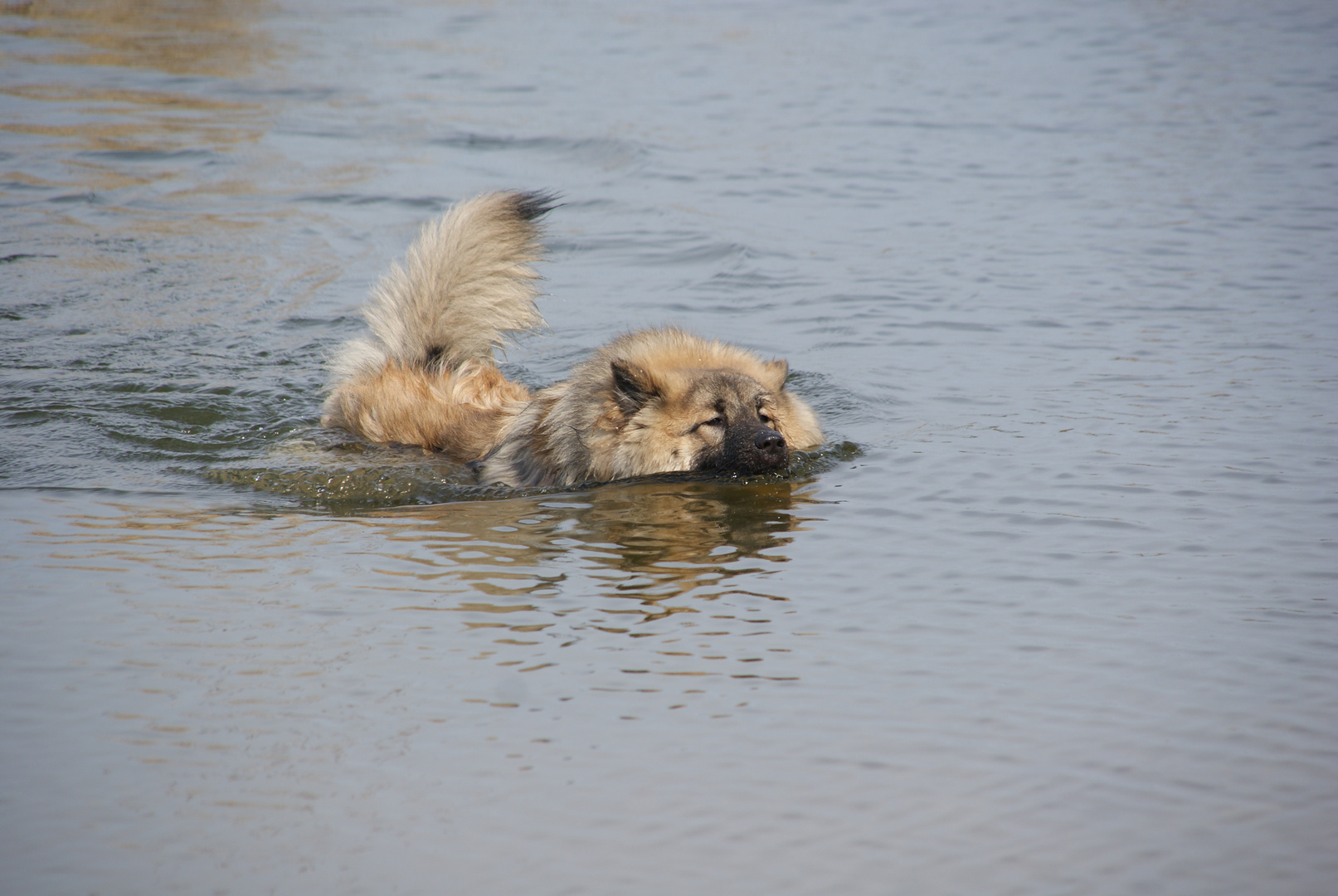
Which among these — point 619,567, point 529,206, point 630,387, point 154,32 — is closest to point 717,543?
point 619,567

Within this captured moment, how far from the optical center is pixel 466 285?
659 centimetres

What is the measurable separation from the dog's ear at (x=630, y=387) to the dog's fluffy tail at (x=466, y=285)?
4.03 feet

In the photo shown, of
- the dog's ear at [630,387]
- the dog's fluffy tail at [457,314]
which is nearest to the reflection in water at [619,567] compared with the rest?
the dog's ear at [630,387]

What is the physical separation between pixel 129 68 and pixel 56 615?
46.7 ft

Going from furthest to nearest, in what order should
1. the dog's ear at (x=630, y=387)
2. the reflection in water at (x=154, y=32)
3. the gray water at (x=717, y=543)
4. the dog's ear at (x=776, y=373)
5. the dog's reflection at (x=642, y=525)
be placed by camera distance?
the reflection in water at (x=154, y=32)
the dog's ear at (x=776, y=373)
the dog's ear at (x=630, y=387)
the dog's reflection at (x=642, y=525)
the gray water at (x=717, y=543)

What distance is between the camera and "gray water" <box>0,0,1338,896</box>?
9.95 feet

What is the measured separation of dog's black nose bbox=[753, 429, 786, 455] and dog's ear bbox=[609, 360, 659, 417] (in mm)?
520

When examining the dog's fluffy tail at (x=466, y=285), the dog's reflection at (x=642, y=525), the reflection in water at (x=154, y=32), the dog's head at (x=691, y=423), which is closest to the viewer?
the dog's reflection at (x=642, y=525)

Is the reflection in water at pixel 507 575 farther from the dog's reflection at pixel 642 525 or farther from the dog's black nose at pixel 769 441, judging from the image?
the dog's black nose at pixel 769 441

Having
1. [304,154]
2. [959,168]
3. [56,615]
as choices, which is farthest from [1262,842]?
[304,154]

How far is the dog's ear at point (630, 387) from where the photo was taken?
221 inches

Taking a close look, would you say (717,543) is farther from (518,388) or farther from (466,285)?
(466,285)

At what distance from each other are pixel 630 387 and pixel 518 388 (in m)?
1.33

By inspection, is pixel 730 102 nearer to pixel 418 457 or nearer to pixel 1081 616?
pixel 418 457
